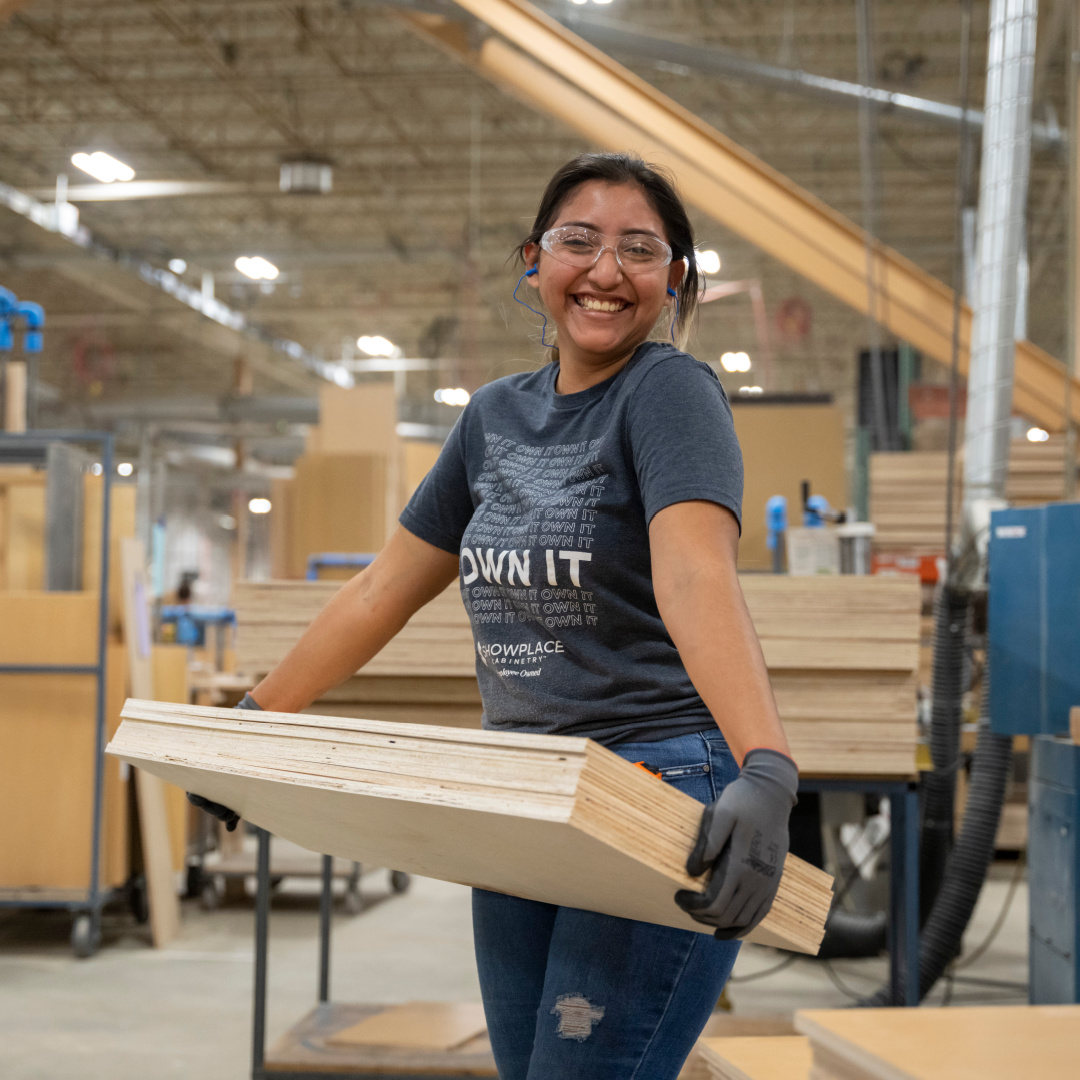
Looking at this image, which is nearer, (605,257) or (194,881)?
(605,257)

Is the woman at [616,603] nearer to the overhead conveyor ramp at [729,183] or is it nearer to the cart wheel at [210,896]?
the overhead conveyor ramp at [729,183]

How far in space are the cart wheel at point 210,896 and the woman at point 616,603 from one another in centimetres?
472

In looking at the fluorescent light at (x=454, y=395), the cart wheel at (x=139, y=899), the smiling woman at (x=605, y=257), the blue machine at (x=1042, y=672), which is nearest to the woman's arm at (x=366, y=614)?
the smiling woman at (x=605, y=257)

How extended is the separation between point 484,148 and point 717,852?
1169 cm

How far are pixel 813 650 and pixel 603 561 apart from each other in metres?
1.67

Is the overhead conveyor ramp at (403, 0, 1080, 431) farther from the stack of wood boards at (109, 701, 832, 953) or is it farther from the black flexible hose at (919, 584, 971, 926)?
the stack of wood boards at (109, 701, 832, 953)

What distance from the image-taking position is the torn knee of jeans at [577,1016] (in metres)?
1.12

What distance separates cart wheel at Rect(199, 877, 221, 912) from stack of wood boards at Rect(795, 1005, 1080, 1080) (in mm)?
5057

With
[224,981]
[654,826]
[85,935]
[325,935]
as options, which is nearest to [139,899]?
[85,935]

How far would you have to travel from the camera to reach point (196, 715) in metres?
1.13

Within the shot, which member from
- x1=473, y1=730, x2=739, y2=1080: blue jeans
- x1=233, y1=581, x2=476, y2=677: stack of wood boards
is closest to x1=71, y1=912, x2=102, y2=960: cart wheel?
x1=233, y1=581, x2=476, y2=677: stack of wood boards

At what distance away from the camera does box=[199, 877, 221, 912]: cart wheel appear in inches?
222

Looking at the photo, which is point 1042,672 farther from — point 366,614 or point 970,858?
point 366,614

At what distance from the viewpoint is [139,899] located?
201 inches
